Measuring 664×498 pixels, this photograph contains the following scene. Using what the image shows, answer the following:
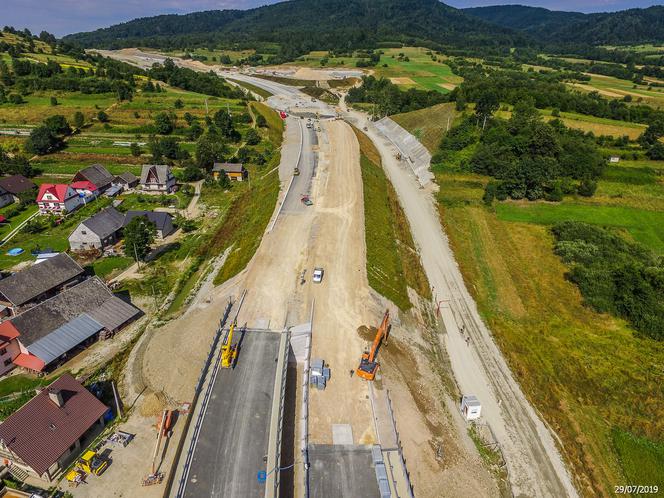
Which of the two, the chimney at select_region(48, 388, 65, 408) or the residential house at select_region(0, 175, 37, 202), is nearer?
the chimney at select_region(48, 388, 65, 408)

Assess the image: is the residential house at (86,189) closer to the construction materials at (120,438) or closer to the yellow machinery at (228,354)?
the yellow machinery at (228,354)

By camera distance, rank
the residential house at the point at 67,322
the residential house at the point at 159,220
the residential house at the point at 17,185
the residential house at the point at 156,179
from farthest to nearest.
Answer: the residential house at the point at 156,179
the residential house at the point at 17,185
the residential house at the point at 159,220
the residential house at the point at 67,322

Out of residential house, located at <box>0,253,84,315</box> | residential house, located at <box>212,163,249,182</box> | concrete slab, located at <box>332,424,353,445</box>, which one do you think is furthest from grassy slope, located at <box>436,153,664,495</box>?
residential house, located at <box>0,253,84,315</box>

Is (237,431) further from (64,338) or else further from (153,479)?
(64,338)

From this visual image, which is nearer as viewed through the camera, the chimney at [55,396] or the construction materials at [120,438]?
the chimney at [55,396]

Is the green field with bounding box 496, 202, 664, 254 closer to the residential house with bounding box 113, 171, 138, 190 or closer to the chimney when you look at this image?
the chimney

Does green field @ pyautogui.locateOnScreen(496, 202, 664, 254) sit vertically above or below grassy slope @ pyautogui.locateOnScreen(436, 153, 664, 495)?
above

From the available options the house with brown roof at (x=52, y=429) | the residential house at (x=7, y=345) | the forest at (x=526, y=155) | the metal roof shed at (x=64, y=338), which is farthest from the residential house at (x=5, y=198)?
the forest at (x=526, y=155)
